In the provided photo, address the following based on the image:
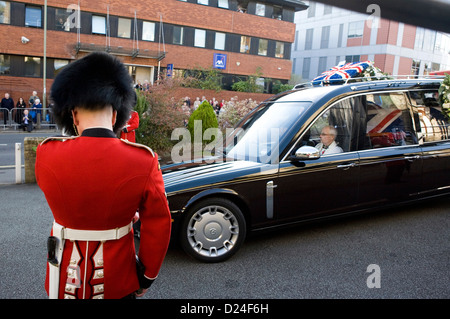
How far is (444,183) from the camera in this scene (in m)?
5.57

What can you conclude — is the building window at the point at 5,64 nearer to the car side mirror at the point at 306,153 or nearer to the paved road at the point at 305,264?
the paved road at the point at 305,264

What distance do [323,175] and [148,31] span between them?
31549 millimetres

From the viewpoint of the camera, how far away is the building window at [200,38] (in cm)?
3504

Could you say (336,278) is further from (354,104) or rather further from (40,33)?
(40,33)

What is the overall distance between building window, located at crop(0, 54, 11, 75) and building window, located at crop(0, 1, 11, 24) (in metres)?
2.51

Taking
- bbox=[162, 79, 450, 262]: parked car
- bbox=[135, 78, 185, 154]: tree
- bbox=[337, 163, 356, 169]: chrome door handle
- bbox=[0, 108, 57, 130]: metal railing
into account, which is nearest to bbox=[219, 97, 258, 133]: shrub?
bbox=[135, 78, 185, 154]: tree

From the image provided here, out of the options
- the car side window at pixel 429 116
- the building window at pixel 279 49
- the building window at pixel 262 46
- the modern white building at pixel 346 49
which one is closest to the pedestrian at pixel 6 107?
the car side window at pixel 429 116

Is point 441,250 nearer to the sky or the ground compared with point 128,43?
nearer to the ground

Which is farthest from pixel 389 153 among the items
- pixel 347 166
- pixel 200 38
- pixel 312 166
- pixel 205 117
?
pixel 200 38

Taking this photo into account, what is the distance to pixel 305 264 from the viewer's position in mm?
4117

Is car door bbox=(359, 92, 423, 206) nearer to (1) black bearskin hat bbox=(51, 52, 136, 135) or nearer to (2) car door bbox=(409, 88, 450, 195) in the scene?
(2) car door bbox=(409, 88, 450, 195)

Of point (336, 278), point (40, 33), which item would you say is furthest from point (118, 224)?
point (40, 33)

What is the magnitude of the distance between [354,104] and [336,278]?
2320 millimetres
